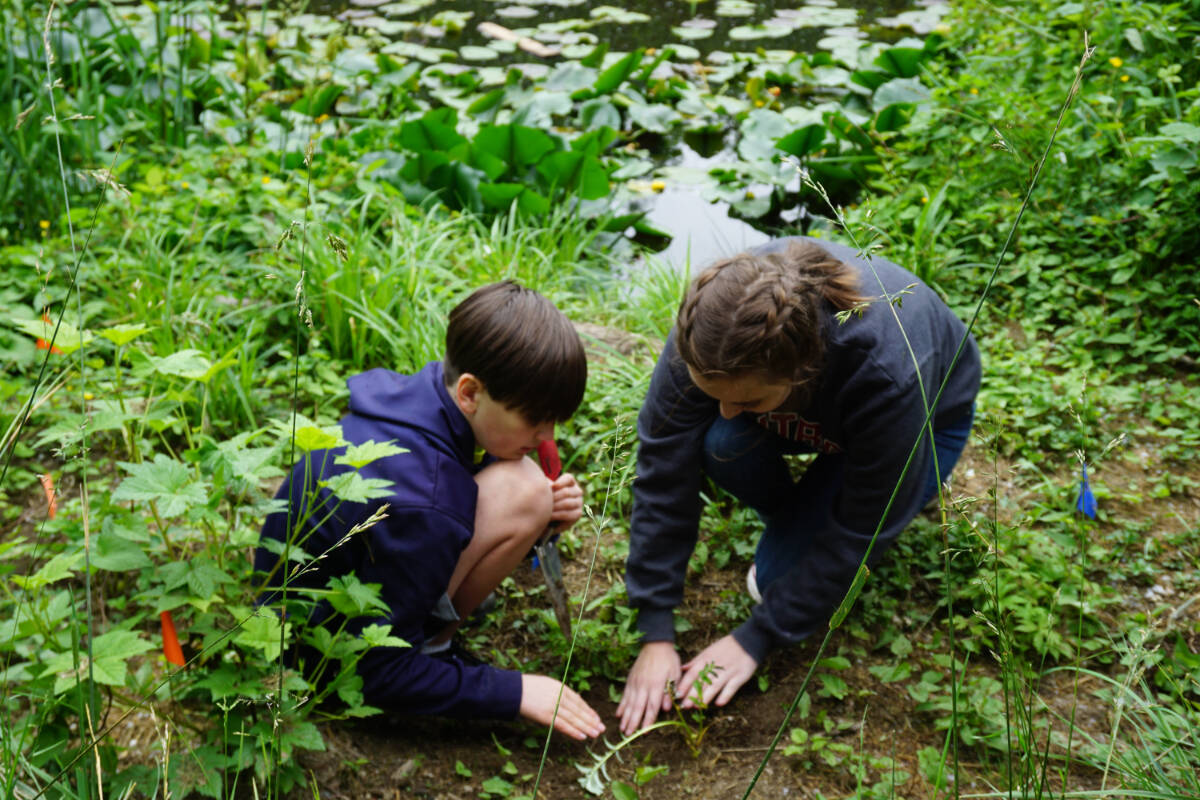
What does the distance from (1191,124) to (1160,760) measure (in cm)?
185

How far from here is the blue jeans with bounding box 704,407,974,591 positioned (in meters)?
1.85

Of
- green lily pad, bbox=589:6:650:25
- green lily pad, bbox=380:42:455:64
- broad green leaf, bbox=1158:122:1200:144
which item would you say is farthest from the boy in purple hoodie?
green lily pad, bbox=589:6:650:25

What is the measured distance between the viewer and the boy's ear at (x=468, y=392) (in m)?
1.60

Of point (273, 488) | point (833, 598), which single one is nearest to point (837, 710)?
point (833, 598)

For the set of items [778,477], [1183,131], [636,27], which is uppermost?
[1183,131]

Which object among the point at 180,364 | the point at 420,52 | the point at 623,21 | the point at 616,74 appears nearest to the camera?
the point at 180,364

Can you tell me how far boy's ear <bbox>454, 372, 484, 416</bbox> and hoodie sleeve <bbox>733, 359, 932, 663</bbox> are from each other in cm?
62

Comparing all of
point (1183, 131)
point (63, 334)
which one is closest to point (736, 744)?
point (63, 334)

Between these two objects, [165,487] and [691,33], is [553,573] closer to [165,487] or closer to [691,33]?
[165,487]

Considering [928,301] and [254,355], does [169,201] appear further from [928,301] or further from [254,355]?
[928,301]

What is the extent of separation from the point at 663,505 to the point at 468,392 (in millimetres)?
450

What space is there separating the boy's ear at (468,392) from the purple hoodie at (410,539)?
0.01m

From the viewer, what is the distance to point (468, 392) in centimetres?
162

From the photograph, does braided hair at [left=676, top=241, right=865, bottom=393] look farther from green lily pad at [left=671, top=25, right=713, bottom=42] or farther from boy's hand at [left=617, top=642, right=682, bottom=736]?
green lily pad at [left=671, top=25, right=713, bottom=42]
